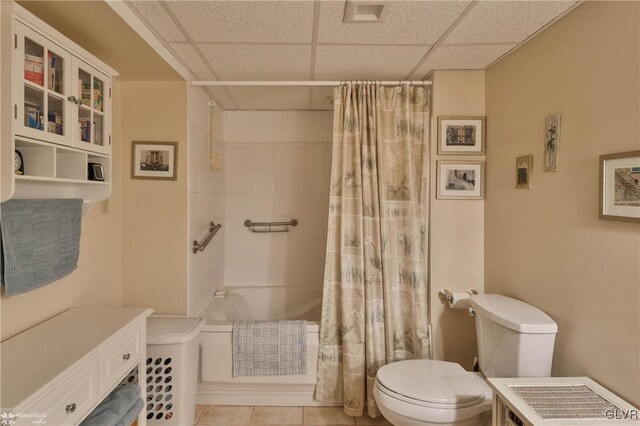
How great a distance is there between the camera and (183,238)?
2121mm

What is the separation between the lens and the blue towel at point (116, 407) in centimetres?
129

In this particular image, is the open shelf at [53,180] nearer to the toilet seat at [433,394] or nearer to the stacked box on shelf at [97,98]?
the stacked box on shelf at [97,98]

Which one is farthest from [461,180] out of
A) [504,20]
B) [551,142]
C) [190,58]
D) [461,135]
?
[190,58]

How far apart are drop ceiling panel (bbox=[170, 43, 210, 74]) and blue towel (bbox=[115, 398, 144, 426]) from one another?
67.4 inches

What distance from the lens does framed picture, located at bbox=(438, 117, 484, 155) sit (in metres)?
2.10

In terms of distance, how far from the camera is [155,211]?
2.11 metres

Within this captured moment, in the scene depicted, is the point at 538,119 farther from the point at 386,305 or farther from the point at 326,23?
the point at 386,305

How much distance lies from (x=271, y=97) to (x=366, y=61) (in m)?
0.95

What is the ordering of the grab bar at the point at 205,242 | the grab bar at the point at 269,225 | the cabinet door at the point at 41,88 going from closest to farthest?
the cabinet door at the point at 41,88
the grab bar at the point at 205,242
the grab bar at the point at 269,225

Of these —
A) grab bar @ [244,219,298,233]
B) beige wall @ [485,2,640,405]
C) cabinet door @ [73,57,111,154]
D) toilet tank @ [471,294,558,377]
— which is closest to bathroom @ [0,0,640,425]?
beige wall @ [485,2,640,405]

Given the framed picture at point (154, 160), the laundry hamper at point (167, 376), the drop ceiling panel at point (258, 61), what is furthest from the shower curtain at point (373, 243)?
the framed picture at point (154, 160)

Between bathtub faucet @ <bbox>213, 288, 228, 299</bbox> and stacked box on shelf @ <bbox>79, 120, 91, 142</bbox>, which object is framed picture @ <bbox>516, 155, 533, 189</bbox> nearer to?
stacked box on shelf @ <bbox>79, 120, 91, 142</bbox>

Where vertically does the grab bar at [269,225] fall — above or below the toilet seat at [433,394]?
above

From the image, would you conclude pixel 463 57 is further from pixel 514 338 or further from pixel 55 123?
pixel 55 123
